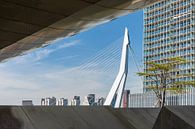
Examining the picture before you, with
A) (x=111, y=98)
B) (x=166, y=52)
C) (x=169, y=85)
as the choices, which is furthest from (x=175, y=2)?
(x=111, y=98)

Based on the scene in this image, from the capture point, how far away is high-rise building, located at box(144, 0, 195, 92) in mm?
94188

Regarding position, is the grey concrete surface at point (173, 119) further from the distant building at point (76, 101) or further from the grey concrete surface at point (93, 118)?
the distant building at point (76, 101)

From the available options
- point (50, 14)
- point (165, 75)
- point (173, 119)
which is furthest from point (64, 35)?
point (165, 75)

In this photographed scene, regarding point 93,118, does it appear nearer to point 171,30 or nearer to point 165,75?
point 165,75

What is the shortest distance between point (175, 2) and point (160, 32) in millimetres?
9723

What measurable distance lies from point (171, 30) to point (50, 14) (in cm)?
9313

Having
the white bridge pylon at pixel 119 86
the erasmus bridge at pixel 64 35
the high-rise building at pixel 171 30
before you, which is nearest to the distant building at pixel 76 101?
the white bridge pylon at pixel 119 86

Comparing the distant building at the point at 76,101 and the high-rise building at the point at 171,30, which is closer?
the distant building at the point at 76,101

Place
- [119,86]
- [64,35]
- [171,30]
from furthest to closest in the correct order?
1. [171,30]
2. [119,86]
3. [64,35]

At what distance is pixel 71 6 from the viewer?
653 centimetres

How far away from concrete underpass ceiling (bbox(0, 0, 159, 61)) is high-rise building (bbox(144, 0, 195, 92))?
84595 mm

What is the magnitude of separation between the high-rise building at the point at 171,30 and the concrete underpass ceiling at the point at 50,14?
8459 cm

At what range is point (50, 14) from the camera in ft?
23.2

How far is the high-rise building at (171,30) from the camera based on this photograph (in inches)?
3708
